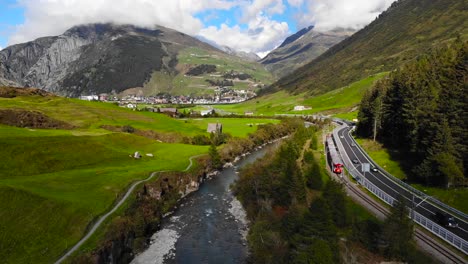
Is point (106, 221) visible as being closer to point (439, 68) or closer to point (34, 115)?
point (439, 68)

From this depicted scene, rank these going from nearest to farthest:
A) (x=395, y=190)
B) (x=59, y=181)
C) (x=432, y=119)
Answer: (x=59, y=181) < (x=395, y=190) < (x=432, y=119)

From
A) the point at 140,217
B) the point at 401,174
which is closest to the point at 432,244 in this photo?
the point at 401,174

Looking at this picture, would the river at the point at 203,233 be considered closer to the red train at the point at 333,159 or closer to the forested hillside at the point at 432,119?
the red train at the point at 333,159

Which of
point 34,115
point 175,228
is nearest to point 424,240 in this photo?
point 175,228

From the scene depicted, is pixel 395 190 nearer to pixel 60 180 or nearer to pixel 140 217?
pixel 140 217

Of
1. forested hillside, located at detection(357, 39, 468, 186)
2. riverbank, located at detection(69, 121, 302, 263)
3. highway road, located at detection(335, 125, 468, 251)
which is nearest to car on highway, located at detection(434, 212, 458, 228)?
highway road, located at detection(335, 125, 468, 251)

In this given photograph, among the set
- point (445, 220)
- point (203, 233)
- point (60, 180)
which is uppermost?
point (445, 220)

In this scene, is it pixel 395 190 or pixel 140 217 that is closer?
pixel 140 217
